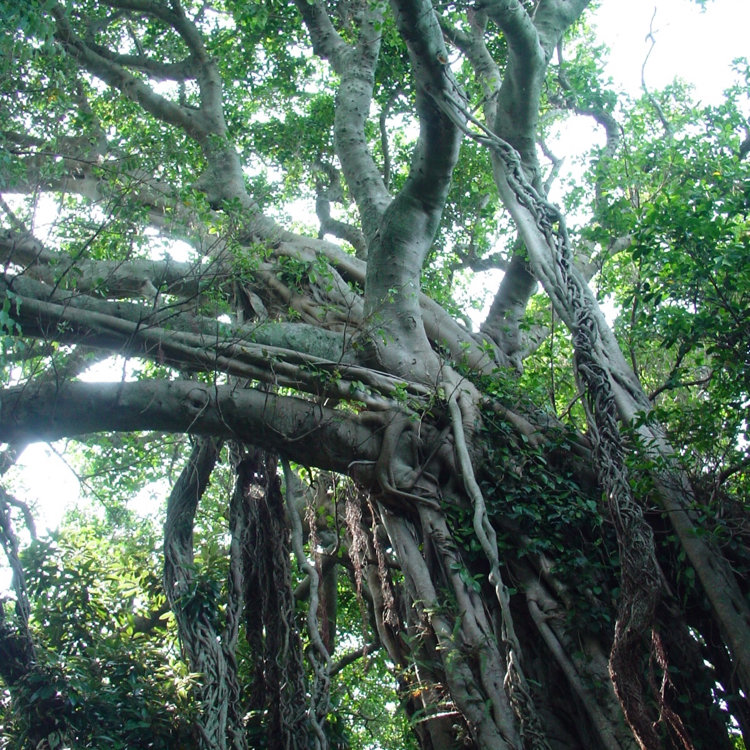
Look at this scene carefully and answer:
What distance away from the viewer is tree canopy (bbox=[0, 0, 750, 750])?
3213mm

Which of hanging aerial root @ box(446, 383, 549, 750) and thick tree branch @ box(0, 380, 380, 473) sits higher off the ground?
thick tree branch @ box(0, 380, 380, 473)

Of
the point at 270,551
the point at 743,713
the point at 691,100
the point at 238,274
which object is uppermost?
the point at 691,100

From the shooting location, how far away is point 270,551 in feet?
14.4

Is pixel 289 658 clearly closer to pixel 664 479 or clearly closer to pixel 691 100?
pixel 664 479

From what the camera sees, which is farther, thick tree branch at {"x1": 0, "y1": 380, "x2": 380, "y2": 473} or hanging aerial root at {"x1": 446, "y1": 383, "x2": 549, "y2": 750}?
thick tree branch at {"x1": 0, "y1": 380, "x2": 380, "y2": 473}

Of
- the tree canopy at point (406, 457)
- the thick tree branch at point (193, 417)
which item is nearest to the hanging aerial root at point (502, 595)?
the tree canopy at point (406, 457)

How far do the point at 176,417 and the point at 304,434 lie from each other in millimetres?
Answer: 696

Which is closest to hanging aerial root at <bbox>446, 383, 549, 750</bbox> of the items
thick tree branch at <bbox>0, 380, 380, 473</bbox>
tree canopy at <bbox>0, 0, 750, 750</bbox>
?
tree canopy at <bbox>0, 0, 750, 750</bbox>

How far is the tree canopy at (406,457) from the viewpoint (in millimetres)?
3213

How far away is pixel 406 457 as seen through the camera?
13.1 ft

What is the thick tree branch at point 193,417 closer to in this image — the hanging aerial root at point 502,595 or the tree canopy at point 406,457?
the tree canopy at point 406,457

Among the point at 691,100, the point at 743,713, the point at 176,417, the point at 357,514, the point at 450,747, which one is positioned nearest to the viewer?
the point at 743,713

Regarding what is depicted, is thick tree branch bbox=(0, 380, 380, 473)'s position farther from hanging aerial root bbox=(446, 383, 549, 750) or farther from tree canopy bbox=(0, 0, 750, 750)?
hanging aerial root bbox=(446, 383, 549, 750)

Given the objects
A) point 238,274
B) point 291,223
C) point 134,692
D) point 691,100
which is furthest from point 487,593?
point 691,100
